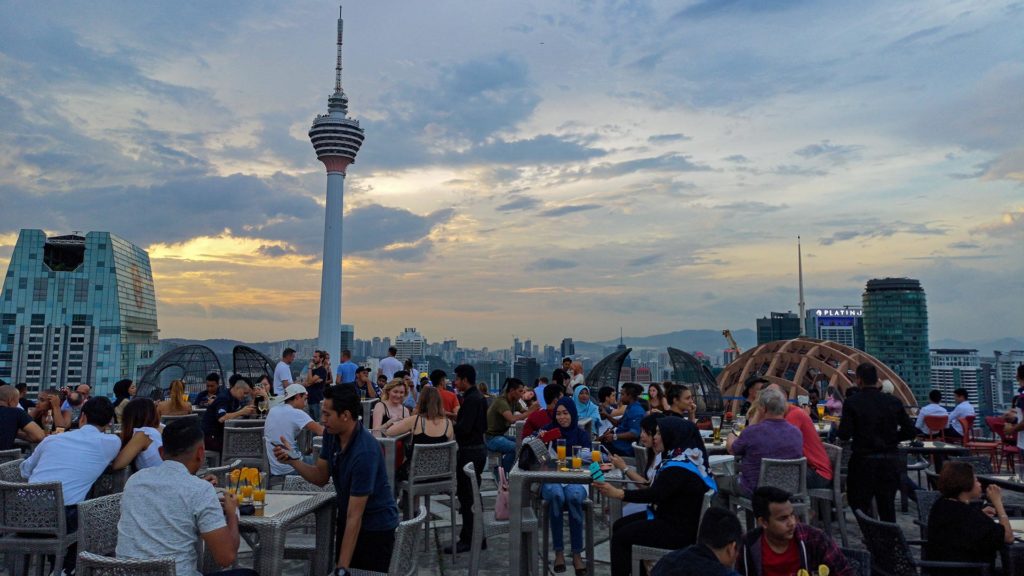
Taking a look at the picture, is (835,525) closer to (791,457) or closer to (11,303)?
(791,457)

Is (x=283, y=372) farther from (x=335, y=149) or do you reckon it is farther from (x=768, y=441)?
(x=335, y=149)

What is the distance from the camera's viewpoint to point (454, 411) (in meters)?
9.49

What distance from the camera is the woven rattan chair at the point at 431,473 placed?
657 cm

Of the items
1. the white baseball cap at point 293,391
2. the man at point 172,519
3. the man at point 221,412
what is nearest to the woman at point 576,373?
the man at point 221,412

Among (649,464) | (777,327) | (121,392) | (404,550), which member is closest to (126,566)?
(404,550)

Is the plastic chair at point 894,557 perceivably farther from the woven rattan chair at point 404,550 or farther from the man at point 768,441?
the woven rattan chair at point 404,550

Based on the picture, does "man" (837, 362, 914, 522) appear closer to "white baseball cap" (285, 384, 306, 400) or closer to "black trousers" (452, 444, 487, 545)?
"black trousers" (452, 444, 487, 545)

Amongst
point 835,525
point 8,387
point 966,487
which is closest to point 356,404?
point 966,487

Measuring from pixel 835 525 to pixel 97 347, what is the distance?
150778 millimetres

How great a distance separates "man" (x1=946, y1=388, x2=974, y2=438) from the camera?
11008mm

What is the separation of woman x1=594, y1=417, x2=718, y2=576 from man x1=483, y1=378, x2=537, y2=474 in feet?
12.4

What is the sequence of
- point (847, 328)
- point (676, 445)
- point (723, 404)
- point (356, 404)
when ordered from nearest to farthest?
point (356, 404), point (676, 445), point (723, 404), point (847, 328)

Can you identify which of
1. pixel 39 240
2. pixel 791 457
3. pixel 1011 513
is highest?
pixel 39 240

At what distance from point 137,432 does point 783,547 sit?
4.97m
